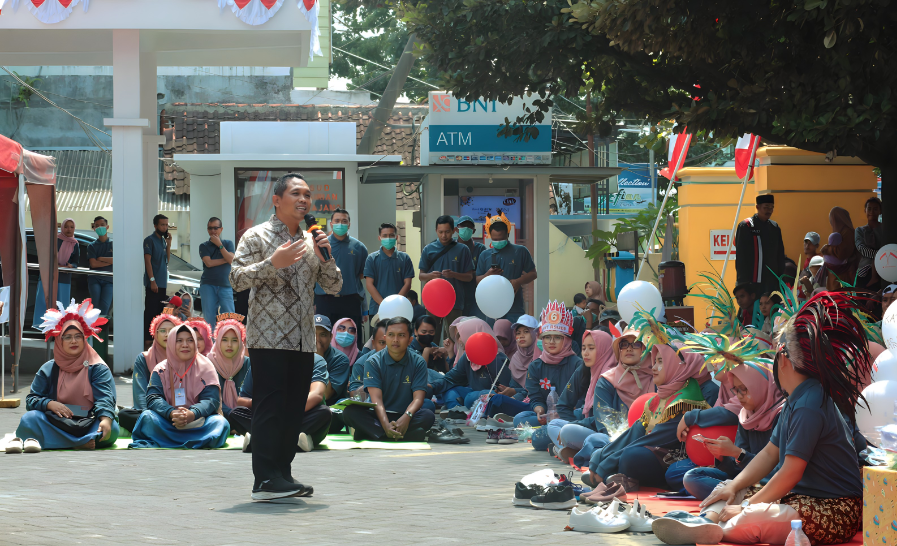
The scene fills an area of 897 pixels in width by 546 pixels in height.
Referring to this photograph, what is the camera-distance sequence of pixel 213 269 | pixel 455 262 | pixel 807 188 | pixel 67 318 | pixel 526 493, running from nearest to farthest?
pixel 526 493, pixel 67 318, pixel 455 262, pixel 213 269, pixel 807 188

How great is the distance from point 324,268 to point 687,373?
2.32 m

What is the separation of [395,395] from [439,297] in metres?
2.13

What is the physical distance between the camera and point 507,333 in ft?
35.4

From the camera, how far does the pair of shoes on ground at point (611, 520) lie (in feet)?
16.6

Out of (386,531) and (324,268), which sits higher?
(324,268)

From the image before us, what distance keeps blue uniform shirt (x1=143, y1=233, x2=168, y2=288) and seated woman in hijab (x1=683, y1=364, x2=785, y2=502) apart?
903cm

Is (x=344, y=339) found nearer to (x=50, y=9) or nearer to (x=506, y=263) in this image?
(x=506, y=263)

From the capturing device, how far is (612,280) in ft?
63.2

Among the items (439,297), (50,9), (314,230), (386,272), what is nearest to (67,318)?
(314,230)

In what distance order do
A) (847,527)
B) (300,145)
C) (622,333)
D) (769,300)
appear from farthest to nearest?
(300,145), (769,300), (622,333), (847,527)

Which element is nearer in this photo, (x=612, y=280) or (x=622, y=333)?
(x=622, y=333)

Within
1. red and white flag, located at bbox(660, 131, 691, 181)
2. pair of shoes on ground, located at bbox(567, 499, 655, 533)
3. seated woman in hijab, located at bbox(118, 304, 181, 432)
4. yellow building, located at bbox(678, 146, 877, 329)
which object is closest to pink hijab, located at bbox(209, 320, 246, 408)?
seated woman in hijab, located at bbox(118, 304, 181, 432)

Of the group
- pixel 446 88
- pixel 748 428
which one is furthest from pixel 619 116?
pixel 748 428

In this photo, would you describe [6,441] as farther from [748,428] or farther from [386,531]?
[748,428]
